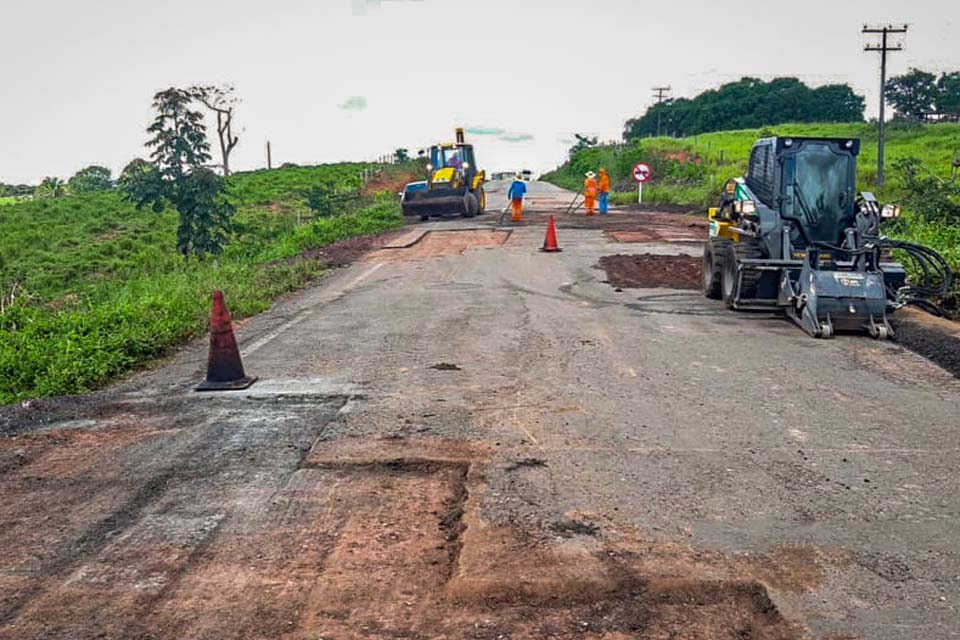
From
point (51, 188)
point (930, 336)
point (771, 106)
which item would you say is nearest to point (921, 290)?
point (930, 336)

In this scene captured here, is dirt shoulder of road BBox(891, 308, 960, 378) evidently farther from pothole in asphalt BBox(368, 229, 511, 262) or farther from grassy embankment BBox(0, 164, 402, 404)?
pothole in asphalt BBox(368, 229, 511, 262)

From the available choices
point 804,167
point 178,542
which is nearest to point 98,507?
point 178,542

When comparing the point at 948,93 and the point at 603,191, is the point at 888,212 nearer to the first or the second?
the point at 603,191

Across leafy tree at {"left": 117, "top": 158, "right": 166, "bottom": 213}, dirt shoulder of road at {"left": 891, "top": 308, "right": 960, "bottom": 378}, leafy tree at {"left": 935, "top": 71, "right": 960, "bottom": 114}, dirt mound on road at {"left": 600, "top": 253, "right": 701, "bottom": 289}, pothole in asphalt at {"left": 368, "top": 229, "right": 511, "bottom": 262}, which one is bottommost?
dirt shoulder of road at {"left": 891, "top": 308, "right": 960, "bottom": 378}

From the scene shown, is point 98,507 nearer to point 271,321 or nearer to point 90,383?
point 90,383

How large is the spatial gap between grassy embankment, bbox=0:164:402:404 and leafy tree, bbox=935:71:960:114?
66120 mm

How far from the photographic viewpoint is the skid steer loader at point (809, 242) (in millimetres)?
11516

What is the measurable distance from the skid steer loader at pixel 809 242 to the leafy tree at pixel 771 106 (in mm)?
99637

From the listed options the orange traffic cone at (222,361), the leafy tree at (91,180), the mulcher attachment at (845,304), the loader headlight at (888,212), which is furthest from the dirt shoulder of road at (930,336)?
the leafy tree at (91,180)

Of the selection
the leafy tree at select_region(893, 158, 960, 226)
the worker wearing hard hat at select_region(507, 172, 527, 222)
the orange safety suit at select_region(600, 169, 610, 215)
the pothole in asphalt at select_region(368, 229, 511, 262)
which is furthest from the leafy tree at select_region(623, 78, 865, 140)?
the pothole in asphalt at select_region(368, 229, 511, 262)

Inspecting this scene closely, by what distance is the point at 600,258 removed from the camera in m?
19.2

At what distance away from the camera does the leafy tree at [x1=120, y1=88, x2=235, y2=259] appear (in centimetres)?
2177

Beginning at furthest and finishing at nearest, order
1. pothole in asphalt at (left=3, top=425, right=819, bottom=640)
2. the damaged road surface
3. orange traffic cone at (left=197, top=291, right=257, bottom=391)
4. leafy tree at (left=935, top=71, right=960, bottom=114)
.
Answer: leafy tree at (left=935, top=71, right=960, bottom=114) < orange traffic cone at (left=197, top=291, right=257, bottom=391) < the damaged road surface < pothole in asphalt at (left=3, top=425, right=819, bottom=640)

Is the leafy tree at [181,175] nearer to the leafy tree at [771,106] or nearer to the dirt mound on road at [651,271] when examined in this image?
the dirt mound on road at [651,271]
